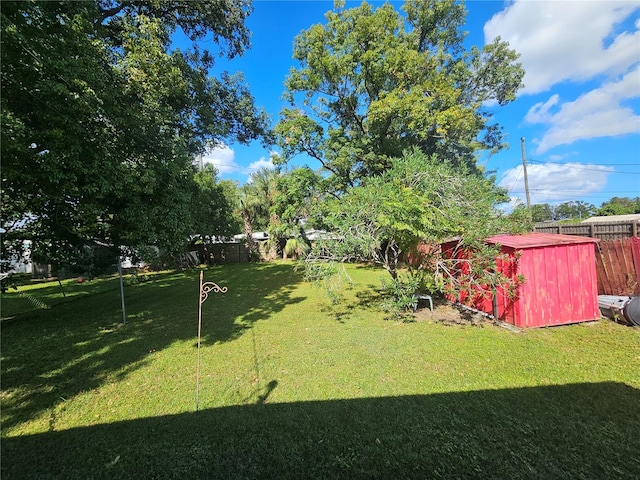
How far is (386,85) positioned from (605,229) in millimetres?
8851

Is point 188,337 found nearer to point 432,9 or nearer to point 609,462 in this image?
point 609,462

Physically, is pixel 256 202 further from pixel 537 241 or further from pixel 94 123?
pixel 537 241

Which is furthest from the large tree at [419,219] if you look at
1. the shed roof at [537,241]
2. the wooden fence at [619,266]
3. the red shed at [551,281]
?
the wooden fence at [619,266]

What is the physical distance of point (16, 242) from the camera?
5.44 metres

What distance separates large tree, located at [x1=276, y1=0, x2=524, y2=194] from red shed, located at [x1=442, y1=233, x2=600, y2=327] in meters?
5.63

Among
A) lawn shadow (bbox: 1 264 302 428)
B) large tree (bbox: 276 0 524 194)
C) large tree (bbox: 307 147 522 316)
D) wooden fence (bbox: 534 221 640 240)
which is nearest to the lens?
lawn shadow (bbox: 1 264 302 428)

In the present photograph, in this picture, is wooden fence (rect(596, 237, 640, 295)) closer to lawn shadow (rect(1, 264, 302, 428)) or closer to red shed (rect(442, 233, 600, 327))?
red shed (rect(442, 233, 600, 327))

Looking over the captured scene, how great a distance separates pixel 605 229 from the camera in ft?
24.2

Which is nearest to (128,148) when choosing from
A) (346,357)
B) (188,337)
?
(188,337)

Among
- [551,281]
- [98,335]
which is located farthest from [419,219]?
[98,335]

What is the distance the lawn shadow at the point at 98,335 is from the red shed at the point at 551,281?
5.11 meters

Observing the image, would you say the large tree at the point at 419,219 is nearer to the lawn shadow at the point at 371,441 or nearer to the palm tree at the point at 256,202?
the lawn shadow at the point at 371,441

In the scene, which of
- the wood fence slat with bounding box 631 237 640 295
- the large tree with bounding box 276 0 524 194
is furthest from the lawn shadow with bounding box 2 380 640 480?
the large tree with bounding box 276 0 524 194

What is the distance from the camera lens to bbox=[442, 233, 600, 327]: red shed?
5.05m
